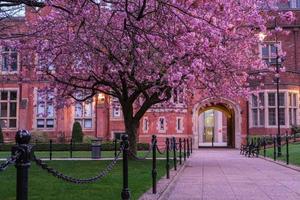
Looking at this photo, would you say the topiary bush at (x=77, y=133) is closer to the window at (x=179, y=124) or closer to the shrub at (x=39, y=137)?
the shrub at (x=39, y=137)

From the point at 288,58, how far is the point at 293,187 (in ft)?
104

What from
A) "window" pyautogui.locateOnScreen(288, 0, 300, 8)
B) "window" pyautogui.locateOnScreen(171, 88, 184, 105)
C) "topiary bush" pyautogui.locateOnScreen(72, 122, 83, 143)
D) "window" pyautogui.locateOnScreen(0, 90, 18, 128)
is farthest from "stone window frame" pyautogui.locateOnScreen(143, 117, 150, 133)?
"window" pyautogui.locateOnScreen(171, 88, 184, 105)

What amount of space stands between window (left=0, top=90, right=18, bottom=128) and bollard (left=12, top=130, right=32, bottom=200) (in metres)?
40.1

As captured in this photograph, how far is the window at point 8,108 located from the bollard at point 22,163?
40.1 meters

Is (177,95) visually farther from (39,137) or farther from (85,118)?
(85,118)

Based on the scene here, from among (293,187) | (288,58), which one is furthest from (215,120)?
(293,187)

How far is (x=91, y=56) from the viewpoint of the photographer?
19.4m

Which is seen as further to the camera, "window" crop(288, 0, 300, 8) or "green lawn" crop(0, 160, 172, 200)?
"window" crop(288, 0, 300, 8)

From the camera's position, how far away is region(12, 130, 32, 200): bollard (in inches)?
160

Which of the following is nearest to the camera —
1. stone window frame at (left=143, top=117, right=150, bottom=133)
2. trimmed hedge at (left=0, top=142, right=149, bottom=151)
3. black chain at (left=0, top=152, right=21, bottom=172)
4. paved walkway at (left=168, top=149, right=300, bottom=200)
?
black chain at (left=0, top=152, right=21, bottom=172)

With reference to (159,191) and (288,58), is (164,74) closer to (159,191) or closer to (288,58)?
(159,191)

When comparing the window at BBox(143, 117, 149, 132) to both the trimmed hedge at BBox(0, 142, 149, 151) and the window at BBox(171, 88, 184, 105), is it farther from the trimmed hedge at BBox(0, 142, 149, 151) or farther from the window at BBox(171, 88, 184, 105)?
the window at BBox(171, 88, 184, 105)

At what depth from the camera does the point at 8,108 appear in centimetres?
4322

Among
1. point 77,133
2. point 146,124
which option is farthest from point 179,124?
point 77,133
